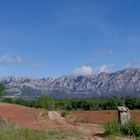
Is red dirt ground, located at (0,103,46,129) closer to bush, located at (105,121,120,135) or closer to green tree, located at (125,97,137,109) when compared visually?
bush, located at (105,121,120,135)

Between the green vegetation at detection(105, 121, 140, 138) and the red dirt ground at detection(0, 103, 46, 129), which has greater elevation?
the red dirt ground at detection(0, 103, 46, 129)

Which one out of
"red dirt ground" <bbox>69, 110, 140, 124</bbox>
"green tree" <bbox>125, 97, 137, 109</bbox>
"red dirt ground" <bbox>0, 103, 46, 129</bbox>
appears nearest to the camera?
"red dirt ground" <bbox>0, 103, 46, 129</bbox>

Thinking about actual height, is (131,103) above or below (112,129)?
above

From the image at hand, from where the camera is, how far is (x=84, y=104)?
135m

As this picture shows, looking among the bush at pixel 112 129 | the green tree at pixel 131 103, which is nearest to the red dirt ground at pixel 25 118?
the bush at pixel 112 129

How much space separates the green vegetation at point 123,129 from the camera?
19188 mm

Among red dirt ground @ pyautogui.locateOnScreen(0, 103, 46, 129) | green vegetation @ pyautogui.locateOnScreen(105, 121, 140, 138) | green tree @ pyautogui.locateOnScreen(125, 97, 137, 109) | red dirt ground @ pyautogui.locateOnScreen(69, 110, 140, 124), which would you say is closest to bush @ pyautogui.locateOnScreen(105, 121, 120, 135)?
green vegetation @ pyautogui.locateOnScreen(105, 121, 140, 138)

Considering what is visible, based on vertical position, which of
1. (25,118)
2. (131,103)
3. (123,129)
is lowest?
Answer: (123,129)

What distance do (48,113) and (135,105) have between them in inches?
3273

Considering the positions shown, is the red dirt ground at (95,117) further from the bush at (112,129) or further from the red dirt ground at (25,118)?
the bush at (112,129)

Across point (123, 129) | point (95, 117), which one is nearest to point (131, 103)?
point (95, 117)

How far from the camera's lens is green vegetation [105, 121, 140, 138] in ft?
63.0

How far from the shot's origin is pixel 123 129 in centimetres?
1950

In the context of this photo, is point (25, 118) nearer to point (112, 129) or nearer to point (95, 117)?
point (112, 129)
